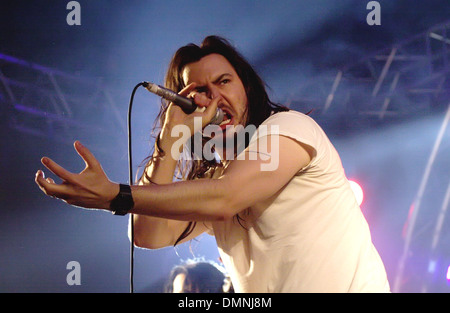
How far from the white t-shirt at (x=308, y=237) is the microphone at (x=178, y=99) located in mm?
363

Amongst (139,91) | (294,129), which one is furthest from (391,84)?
(294,129)

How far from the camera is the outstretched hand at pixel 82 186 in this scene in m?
1.33

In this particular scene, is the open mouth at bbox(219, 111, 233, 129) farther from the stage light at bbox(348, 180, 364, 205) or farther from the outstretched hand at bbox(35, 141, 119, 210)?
the stage light at bbox(348, 180, 364, 205)

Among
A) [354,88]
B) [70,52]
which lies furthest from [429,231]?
[70,52]

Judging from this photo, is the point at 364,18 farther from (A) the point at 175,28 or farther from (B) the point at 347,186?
(B) the point at 347,186

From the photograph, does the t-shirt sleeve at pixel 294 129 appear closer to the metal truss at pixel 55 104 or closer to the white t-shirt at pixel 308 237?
the white t-shirt at pixel 308 237

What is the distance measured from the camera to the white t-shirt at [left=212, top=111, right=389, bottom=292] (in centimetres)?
170

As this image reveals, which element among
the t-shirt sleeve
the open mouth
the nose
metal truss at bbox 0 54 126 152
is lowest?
the t-shirt sleeve

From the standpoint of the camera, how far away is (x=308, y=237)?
1.73 m

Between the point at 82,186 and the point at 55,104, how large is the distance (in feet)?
12.4

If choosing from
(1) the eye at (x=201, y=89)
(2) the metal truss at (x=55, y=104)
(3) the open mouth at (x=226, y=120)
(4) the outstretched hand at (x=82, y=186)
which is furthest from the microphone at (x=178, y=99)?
(2) the metal truss at (x=55, y=104)

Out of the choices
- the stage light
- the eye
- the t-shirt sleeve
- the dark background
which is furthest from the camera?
the stage light

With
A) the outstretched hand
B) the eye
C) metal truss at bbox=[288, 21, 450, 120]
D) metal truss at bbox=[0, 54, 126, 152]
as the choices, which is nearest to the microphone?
the eye

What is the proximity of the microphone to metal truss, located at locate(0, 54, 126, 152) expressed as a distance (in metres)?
2.84
